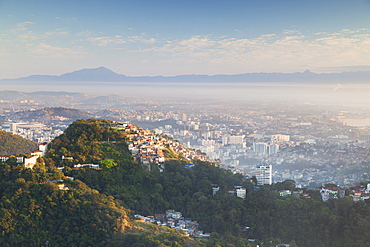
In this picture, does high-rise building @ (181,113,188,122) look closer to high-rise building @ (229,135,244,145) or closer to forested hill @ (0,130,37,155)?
high-rise building @ (229,135,244,145)

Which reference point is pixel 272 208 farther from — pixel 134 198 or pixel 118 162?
pixel 118 162

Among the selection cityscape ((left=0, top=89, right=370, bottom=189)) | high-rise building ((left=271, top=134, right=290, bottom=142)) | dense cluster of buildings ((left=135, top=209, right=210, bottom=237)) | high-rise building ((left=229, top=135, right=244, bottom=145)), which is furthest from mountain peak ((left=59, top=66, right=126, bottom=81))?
dense cluster of buildings ((left=135, top=209, right=210, bottom=237))

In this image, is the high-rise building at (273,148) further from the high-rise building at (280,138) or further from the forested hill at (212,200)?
the forested hill at (212,200)

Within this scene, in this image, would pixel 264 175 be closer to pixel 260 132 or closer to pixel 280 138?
pixel 280 138

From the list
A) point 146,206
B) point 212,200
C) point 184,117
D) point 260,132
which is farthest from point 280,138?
point 146,206

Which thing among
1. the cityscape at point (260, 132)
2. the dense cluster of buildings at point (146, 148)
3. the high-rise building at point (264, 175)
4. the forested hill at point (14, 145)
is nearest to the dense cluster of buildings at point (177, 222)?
the dense cluster of buildings at point (146, 148)

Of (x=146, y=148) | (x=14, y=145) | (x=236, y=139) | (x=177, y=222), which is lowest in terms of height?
(x=177, y=222)

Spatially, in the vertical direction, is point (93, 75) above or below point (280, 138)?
above
